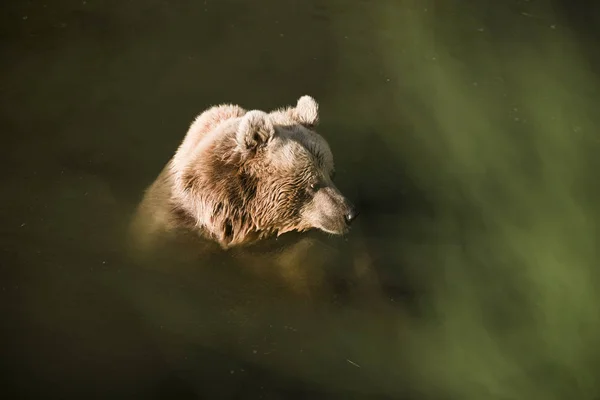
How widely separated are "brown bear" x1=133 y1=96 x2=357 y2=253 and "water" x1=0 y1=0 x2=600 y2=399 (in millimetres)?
328

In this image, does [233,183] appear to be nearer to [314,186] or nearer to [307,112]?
[314,186]

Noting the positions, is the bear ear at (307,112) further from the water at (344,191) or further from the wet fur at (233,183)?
the water at (344,191)

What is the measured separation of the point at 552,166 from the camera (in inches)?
203

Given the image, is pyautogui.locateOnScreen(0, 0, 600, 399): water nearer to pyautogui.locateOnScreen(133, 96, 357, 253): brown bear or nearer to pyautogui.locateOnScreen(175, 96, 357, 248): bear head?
pyautogui.locateOnScreen(133, 96, 357, 253): brown bear

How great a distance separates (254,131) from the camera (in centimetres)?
344

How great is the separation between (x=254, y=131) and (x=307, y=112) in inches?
23.7

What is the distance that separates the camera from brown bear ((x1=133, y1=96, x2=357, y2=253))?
11.7 ft

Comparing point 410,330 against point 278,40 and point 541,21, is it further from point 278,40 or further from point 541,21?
point 541,21

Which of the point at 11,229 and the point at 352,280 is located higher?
the point at 11,229

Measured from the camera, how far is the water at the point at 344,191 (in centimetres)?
372

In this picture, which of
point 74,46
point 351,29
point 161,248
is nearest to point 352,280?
point 161,248

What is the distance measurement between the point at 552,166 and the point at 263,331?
2894 millimetres

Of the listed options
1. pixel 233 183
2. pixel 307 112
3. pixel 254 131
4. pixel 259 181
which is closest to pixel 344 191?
pixel 307 112

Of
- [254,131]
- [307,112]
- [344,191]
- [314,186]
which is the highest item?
[254,131]
